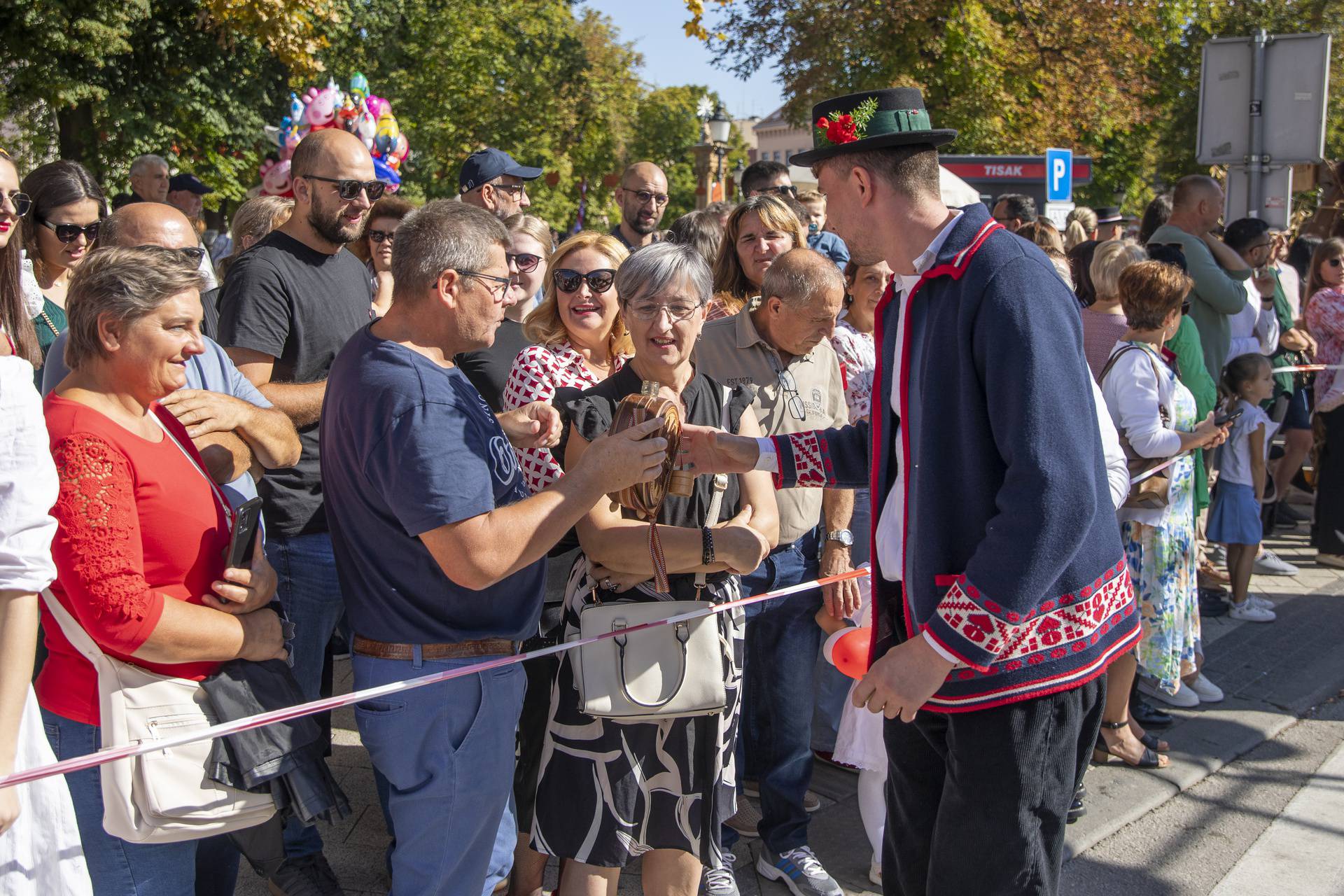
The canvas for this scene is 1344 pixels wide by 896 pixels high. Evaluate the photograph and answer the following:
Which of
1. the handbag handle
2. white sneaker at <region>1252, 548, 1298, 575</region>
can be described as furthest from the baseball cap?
white sneaker at <region>1252, 548, 1298, 575</region>

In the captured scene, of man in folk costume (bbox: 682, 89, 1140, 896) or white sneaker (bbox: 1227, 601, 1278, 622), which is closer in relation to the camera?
man in folk costume (bbox: 682, 89, 1140, 896)

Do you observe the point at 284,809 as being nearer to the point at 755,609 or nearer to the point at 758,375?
the point at 755,609

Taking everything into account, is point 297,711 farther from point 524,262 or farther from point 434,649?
point 524,262

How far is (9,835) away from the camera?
199 centimetres

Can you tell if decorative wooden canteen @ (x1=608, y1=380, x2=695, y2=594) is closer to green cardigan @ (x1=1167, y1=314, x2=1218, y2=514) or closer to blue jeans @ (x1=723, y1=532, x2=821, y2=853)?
blue jeans @ (x1=723, y1=532, x2=821, y2=853)

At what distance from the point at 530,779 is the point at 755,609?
854 mm

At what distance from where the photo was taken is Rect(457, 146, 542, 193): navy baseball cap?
5293 millimetres

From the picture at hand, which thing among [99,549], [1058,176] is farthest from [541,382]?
[1058,176]

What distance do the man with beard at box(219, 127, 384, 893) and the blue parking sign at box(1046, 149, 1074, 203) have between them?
9.26 m

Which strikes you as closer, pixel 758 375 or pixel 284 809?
pixel 284 809

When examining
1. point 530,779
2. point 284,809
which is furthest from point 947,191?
point 284,809

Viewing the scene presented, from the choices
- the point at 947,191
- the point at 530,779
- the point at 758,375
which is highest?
the point at 947,191

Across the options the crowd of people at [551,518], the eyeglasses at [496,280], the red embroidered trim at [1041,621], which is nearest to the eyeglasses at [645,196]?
the crowd of people at [551,518]

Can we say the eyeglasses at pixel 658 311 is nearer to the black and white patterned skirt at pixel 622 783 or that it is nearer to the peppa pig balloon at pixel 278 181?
the black and white patterned skirt at pixel 622 783
